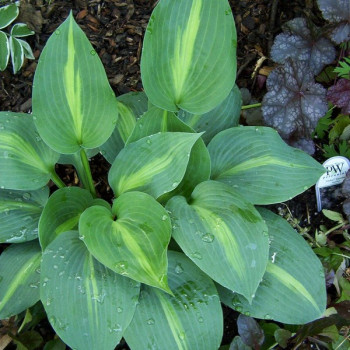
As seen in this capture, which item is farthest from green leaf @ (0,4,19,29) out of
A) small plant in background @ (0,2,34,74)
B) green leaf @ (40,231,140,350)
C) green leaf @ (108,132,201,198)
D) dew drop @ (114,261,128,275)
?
dew drop @ (114,261,128,275)

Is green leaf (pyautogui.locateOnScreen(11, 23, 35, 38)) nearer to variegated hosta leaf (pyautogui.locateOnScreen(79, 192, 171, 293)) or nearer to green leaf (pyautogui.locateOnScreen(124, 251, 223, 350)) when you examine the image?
variegated hosta leaf (pyautogui.locateOnScreen(79, 192, 171, 293))

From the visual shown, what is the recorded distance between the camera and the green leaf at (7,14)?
1534 mm

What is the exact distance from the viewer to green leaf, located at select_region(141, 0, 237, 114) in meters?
1.18

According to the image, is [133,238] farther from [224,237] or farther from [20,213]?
[20,213]

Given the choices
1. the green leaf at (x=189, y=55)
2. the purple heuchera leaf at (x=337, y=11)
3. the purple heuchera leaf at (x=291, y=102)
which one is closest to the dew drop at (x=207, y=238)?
the green leaf at (x=189, y=55)

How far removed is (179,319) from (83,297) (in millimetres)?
252

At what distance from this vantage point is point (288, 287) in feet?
4.12

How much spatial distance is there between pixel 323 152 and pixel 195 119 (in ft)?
1.73

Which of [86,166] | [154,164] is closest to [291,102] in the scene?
[154,164]

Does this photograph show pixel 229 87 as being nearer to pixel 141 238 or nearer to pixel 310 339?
pixel 141 238

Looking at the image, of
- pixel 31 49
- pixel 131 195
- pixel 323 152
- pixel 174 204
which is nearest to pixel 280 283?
pixel 174 204

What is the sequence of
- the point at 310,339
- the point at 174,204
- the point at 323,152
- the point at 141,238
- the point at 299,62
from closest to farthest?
1. the point at 141,238
2. the point at 174,204
3. the point at 310,339
4. the point at 299,62
5. the point at 323,152

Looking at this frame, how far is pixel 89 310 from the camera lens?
1.12 metres

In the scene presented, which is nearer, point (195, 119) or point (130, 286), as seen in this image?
point (130, 286)
